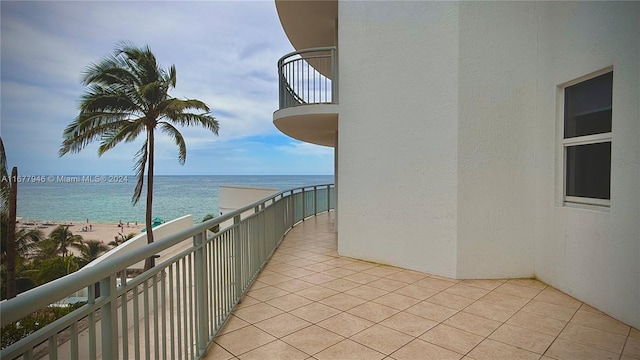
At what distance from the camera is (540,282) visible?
462cm

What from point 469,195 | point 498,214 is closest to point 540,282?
point 498,214

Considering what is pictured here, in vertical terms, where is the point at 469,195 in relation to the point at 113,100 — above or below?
below

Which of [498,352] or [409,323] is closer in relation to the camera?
[498,352]

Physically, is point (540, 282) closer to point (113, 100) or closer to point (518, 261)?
point (518, 261)

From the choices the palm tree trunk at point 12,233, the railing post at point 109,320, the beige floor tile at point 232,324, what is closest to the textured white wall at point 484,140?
the beige floor tile at point 232,324

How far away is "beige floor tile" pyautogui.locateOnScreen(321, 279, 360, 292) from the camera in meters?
4.48

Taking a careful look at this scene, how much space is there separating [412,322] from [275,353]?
1.41 meters

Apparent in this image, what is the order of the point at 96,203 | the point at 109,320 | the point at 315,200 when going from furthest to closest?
the point at 96,203 → the point at 315,200 → the point at 109,320

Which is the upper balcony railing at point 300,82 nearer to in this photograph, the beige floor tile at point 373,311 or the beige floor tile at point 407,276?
the beige floor tile at point 407,276

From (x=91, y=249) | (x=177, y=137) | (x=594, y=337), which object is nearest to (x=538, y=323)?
(x=594, y=337)

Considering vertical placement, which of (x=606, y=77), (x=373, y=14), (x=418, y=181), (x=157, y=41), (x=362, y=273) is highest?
(x=157, y=41)

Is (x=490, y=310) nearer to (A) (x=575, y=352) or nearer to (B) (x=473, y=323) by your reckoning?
(B) (x=473, y=323)

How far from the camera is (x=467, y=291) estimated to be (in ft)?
14.1

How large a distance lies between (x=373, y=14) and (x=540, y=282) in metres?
4.60
